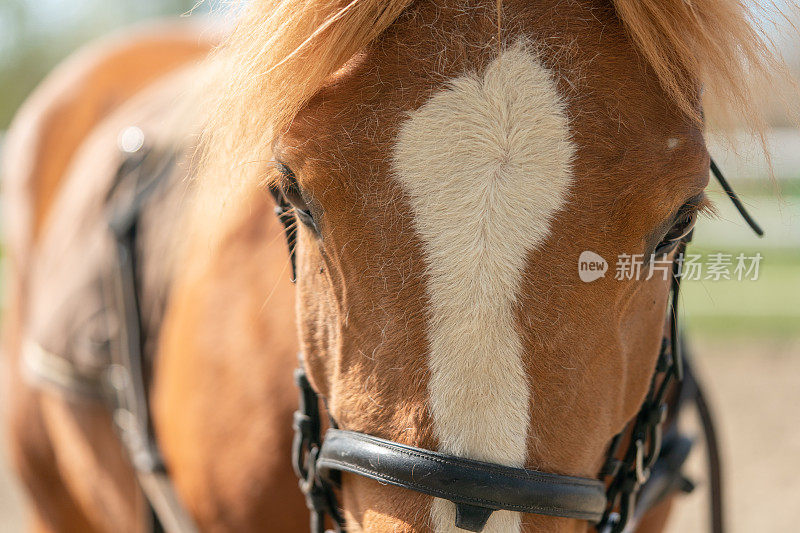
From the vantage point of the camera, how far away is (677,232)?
3.10ft

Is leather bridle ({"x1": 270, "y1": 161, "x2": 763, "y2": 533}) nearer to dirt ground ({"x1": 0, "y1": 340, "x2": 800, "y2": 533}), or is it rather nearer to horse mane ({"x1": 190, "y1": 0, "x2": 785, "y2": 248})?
horse mane ({"x1": 190, "y1": 0, "x2": 785, "y2": 248})

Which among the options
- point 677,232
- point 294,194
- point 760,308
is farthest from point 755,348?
point 294,194

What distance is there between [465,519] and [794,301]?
5729 millimetres

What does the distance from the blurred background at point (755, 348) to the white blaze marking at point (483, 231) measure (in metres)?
0.32

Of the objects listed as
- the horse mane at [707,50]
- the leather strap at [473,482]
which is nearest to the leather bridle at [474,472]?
the leather strap at [473,482]

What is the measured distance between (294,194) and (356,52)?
0.21 m

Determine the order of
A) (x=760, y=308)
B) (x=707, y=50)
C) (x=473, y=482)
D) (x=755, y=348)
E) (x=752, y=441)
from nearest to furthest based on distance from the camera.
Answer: (x=473, y=482)
(x=707, y=50)
(x=752, y=441)
(x=755, y=348)
(x=760, y=308)

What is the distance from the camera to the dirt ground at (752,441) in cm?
338

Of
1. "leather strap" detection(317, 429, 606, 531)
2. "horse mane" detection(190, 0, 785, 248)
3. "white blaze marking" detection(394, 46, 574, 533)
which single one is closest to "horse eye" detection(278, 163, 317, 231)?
"horse mane" detection(190, 0, 785, 248)

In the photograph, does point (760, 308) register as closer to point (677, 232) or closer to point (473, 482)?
point (677, 232)

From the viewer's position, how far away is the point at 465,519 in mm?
815

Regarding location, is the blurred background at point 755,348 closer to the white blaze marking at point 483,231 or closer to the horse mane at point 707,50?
the horse mane at point 707,50

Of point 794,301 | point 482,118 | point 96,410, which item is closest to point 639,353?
point 482,118

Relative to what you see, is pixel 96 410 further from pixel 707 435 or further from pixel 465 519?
pixel 707 435
